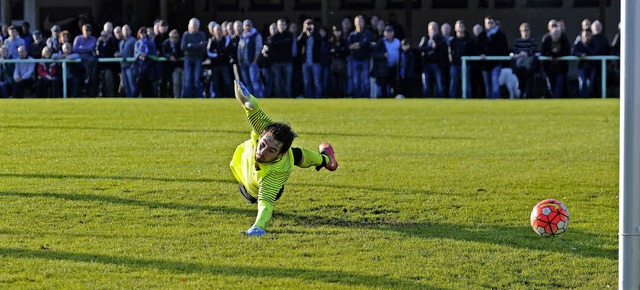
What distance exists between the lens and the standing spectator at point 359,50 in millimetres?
24906

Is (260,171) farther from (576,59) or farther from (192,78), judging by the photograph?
(192,78)

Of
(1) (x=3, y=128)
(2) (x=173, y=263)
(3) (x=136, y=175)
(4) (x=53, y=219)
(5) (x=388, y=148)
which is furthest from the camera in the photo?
(1) (x=3, y=128)

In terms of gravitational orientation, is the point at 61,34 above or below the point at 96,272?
above

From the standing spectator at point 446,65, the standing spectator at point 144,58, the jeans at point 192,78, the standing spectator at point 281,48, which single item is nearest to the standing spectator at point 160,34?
the standing spectator at point 144,58

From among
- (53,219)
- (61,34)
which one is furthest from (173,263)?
(61,34)

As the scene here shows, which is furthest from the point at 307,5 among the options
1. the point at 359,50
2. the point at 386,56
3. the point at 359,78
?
the point at 386,56

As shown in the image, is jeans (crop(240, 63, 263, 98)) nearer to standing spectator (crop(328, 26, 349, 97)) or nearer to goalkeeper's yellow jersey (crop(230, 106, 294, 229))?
standing spectator (crop(328, 26, 349, 97))

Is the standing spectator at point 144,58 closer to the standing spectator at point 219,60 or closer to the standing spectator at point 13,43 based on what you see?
the standing spectator at point 219,60

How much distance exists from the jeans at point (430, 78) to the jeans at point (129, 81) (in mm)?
6562

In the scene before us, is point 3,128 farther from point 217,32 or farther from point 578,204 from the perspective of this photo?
point 578,204

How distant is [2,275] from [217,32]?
59.6ft

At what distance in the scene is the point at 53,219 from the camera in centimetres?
968

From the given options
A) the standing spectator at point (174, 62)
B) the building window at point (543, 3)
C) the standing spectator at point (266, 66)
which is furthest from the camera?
the building window at point (543, 3)

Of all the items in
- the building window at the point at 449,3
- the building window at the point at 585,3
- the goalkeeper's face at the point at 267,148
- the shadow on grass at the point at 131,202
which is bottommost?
the shadow on grass at the point at 131,202
